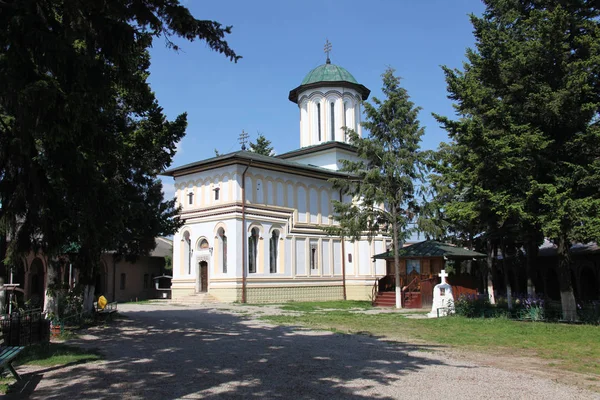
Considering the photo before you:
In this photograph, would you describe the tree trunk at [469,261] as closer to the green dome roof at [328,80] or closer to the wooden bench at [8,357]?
the green dome roof at [328,80]

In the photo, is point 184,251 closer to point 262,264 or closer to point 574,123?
point 262,264

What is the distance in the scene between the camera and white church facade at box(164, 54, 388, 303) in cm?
3017

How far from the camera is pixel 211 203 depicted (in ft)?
103

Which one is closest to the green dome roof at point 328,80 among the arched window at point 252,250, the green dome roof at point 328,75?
the green dome roof at point 328,75

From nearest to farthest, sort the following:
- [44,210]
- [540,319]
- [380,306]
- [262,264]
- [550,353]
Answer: [44,210], [550,353], [540,319], [380,306], [262,264]

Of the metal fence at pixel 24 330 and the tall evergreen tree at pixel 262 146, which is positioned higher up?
the tall evergreen tree at pixel 262 146

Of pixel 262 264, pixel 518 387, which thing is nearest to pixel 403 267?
pixel 262 264

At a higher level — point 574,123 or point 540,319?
point 574,123

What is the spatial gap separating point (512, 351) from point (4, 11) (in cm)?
1128

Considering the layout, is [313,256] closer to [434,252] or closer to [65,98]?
[434,252]

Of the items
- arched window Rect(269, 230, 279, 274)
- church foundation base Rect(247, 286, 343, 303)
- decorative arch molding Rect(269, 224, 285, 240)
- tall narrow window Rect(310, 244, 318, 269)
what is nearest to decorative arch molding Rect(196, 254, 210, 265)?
church foundation base Rect(247, 286, 343, 303)

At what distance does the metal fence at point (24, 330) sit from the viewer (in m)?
11.0

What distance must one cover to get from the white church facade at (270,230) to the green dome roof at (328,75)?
44cm

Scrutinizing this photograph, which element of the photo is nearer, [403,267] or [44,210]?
[44,210]
